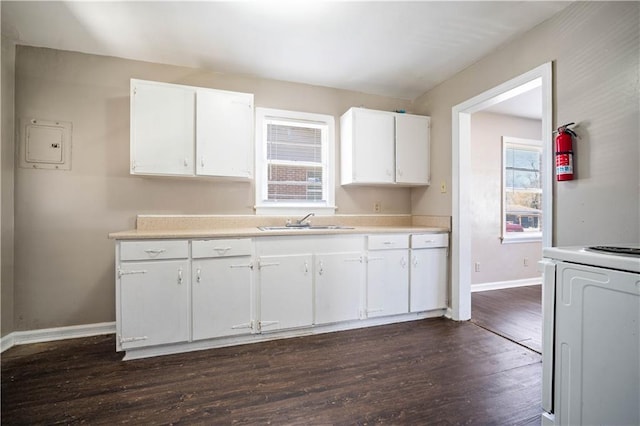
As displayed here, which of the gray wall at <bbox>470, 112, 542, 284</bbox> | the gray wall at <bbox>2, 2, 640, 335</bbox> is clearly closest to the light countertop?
the gray wall at <bbox>2, 2, 640, 335</bbox>

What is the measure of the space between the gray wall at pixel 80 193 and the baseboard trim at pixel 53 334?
0.15 feet

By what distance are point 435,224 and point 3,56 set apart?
4271mm

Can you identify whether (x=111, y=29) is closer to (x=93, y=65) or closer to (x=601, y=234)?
(x=93, y=65)

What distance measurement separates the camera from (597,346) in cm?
114

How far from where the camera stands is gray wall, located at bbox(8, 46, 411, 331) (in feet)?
7.93

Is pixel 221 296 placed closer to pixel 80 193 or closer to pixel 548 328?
pixel 80 193

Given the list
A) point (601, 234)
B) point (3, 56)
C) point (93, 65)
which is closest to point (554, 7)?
point (601, 234)

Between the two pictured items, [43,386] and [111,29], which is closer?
[43,386]

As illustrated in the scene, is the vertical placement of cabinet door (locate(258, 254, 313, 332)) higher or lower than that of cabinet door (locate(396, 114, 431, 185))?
lower

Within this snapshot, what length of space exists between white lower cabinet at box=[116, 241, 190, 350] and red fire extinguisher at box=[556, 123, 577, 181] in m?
2.77

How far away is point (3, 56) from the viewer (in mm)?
2303

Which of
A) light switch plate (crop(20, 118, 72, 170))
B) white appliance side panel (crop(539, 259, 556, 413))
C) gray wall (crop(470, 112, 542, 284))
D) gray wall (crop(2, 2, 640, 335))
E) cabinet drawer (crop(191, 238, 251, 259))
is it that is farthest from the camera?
gray wall (crop(470, 112, 542, 284))

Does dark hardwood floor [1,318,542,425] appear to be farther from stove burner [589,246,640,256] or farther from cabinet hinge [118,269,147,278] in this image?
stove burner [589,246,640,256]

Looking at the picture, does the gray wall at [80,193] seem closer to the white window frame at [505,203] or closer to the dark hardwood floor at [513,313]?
the dark hardwood floor at [513,313]
